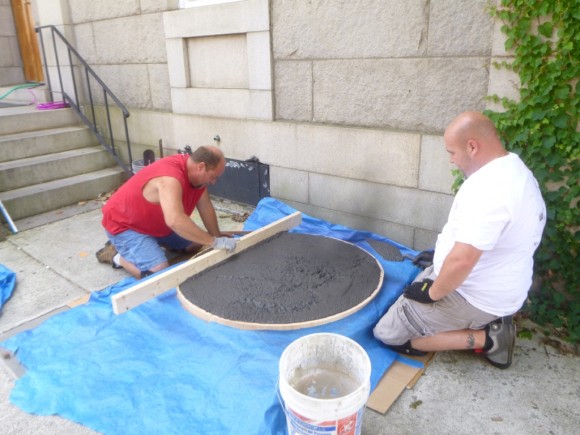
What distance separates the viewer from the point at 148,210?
336 centimetres

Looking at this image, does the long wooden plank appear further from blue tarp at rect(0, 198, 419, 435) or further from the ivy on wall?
Answer: the ivy on wall

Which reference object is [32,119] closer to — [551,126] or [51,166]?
[51,166]

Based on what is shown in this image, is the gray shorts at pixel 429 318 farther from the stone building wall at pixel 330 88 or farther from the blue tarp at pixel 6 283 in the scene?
the blue tarp at pixel 6 283

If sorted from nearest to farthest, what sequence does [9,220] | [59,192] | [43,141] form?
[9,220] < [59,192] < [43,141]

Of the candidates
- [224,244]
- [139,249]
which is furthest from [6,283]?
[224,244]

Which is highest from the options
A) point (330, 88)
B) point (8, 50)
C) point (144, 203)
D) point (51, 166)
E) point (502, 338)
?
point (8, 50)

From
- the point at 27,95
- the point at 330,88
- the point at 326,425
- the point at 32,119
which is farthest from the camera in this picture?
the point at 27,95

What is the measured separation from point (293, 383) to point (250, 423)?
29 centimetres

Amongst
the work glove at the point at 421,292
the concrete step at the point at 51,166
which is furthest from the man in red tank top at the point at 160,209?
the concrete step at the point at 51,166

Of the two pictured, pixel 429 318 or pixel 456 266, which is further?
pixel 429 318

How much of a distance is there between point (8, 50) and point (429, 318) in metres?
8.80

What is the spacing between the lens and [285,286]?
2.94m

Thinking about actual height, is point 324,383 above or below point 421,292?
below

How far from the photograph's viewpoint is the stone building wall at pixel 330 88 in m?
3.31
